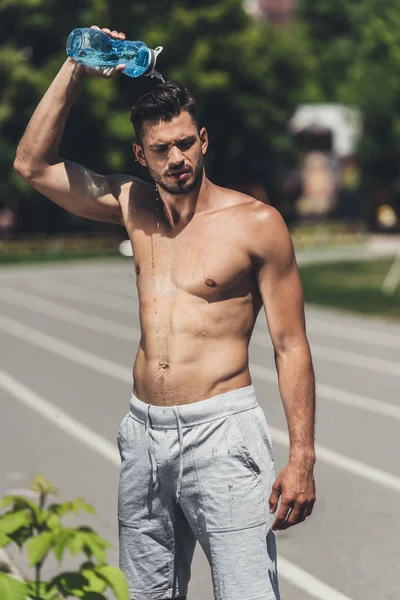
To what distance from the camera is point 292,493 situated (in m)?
3.61

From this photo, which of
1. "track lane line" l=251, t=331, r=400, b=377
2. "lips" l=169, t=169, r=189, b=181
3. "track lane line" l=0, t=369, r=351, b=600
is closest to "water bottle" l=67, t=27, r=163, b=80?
"lips" l=169, t=169, r=189, b=181

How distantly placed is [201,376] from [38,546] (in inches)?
26.9

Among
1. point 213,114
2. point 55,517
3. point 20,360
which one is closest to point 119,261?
point 213,114

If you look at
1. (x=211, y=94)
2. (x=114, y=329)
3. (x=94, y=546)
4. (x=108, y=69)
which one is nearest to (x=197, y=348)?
(x=94, y=546)

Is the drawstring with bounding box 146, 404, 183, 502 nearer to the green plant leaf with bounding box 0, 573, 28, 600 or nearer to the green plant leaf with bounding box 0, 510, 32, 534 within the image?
the green plant leaf with bounding box 0, 510, 32, 534

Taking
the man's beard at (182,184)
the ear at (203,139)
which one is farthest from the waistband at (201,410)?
the ear at (203,139)

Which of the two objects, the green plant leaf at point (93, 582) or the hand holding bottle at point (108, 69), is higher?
the hand holding bottle at point (108, 69)

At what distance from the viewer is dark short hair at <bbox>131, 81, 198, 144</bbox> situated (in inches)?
140

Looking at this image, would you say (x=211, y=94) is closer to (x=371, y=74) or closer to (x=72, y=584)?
(x=371, y=74)

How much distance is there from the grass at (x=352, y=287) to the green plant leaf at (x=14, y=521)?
1654cm

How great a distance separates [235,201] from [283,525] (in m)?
0.97

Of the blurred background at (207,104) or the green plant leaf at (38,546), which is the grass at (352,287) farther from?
the green plant leaf at (38,546)

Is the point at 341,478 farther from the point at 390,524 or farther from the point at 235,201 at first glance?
the point at 235,201

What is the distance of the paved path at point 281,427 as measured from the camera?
6.42 meters
